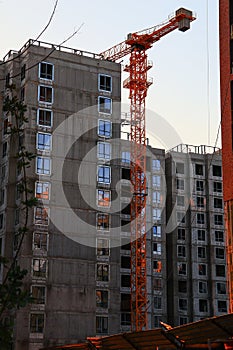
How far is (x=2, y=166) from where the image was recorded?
7231cm

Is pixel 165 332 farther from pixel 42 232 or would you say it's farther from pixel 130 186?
pixel 130 186

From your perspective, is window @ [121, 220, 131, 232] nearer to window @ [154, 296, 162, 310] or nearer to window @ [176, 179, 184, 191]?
window @ [154, 296, 162, 310]

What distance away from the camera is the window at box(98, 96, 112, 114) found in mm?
73812

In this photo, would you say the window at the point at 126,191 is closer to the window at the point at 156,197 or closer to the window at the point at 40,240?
the window at the point at 156,197

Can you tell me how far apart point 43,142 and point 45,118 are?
2.75 metres

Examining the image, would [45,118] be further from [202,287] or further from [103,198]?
[202,287]

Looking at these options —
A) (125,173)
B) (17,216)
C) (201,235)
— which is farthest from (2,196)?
(201,235)

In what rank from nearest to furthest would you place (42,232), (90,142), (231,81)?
(231,81)
(42,232)
(90,142)

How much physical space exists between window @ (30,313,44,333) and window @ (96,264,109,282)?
7.65m

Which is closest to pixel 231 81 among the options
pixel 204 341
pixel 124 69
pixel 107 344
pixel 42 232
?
pixel 107 344

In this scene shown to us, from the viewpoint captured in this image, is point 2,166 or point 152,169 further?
point 152,169

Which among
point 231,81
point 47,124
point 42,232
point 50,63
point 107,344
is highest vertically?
point 50,63

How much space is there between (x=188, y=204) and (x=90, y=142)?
1283 inches

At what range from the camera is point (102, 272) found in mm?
69125
